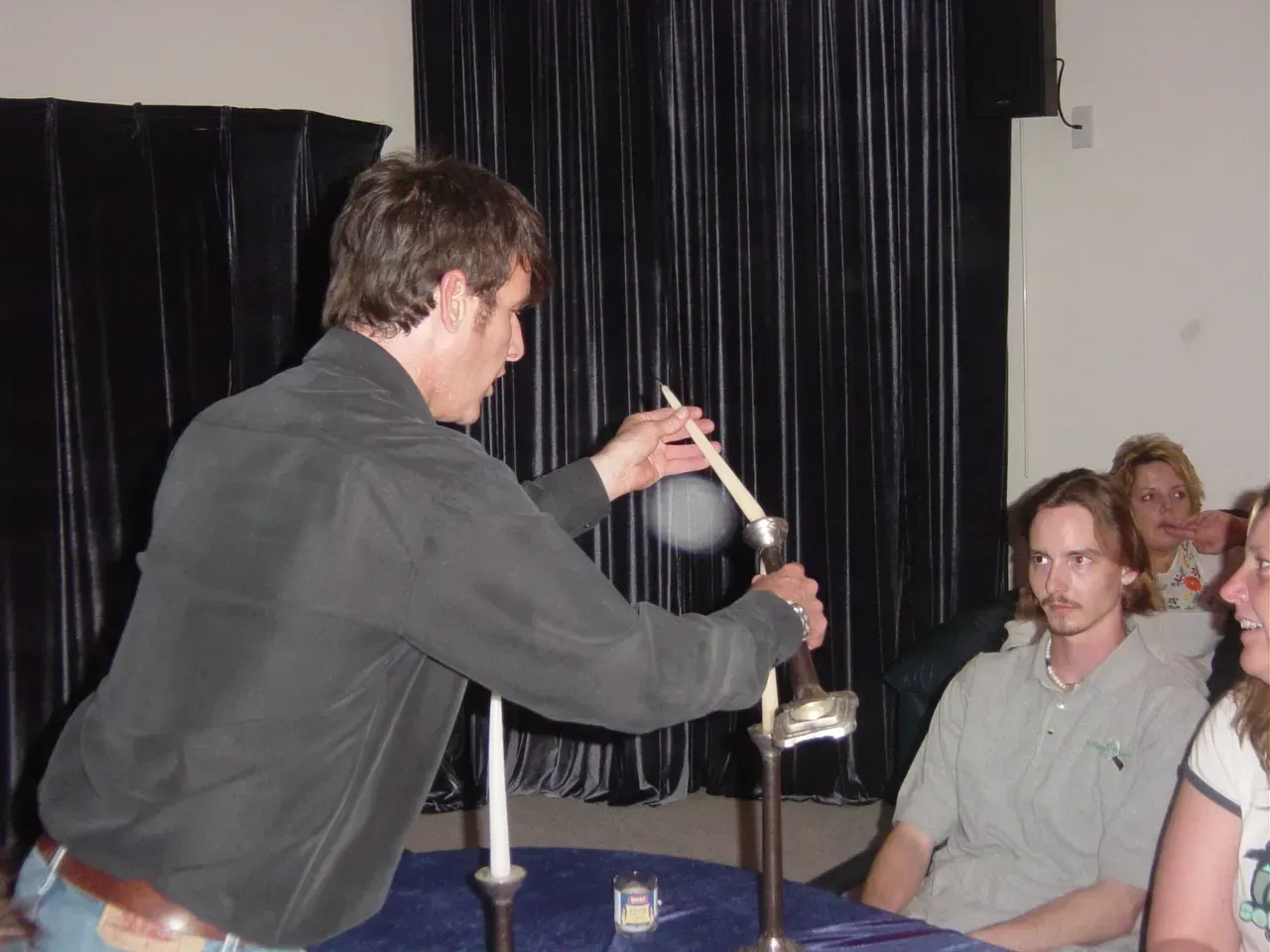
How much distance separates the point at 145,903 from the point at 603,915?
59 cm

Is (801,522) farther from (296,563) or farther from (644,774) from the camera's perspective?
(296,563)

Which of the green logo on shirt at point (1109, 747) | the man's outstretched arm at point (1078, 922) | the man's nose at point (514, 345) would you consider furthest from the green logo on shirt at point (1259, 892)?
the man's nose at point (514, 345)

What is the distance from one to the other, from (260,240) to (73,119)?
2.17 feet

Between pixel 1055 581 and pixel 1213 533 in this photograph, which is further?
pixel 1213 533

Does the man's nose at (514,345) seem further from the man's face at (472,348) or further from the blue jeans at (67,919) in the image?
the blue jeans at (67,919)

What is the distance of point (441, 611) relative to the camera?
3.95 feet

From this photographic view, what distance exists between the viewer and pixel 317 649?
1214 millimetres

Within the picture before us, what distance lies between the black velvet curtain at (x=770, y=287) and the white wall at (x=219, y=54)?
0.61 ft

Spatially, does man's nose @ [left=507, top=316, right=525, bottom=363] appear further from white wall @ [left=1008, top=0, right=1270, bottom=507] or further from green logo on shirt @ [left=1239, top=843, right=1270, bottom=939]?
white wall @ [left=1008, top=0, right=1270, bottom=507]

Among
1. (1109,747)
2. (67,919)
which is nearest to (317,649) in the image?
(67,919)

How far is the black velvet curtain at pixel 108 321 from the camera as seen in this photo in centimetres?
397

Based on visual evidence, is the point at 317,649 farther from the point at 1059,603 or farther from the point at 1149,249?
the point at 1149,249

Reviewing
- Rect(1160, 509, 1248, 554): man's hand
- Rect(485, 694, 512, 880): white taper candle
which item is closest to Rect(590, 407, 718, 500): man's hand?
Rect(485, 694, 512, 880): white taper candle

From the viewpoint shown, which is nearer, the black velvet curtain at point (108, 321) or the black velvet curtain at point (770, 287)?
the black velvet curtain at point (108, 321)
